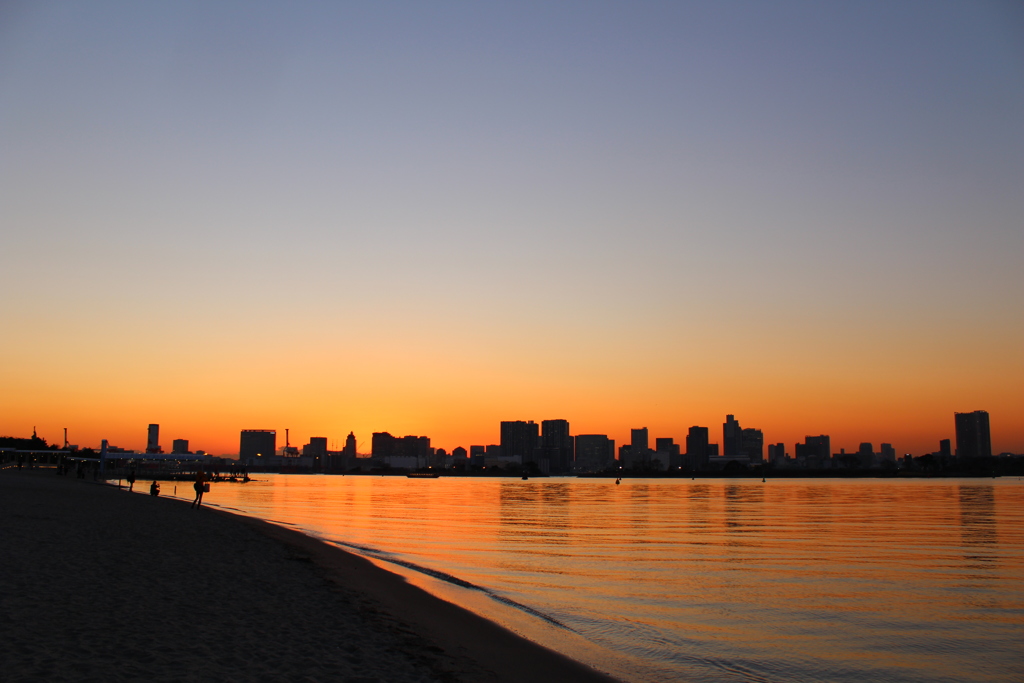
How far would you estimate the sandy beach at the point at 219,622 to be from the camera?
11.3 m

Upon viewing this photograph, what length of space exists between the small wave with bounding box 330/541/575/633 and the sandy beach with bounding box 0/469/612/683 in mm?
2042

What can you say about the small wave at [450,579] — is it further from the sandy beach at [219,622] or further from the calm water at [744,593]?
the sandy beach at [219,622]

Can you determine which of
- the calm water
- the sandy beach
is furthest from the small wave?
the sandy beach

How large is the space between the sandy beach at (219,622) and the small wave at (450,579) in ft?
6.70

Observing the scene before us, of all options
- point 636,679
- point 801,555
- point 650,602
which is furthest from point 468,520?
point 636,679

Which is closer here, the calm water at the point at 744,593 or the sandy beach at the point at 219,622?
the sandy beach at the point at 219,622

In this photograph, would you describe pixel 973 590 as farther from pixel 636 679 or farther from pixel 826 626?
pixel 636 679

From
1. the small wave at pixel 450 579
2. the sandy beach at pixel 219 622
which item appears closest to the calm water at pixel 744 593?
the small wave at pixel 450 579

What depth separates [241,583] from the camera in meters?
19.9

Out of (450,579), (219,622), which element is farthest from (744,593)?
(219,622)

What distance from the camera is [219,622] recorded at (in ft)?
48.0

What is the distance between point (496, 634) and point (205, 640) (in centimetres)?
713

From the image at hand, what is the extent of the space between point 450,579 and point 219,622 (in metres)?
13.1

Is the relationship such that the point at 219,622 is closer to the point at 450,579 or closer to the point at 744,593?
the point at 450,579
